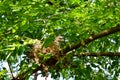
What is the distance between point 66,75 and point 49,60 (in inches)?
93.2

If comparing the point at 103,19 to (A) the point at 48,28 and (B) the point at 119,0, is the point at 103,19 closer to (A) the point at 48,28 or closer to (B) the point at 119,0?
(B) the point at 119,0

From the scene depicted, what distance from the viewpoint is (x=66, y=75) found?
957 cm

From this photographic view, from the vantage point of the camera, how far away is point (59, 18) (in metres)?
6.16

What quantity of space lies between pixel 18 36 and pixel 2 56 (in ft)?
5.04

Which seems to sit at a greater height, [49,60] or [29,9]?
[29,9]

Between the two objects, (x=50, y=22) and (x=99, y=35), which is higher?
(x=50, y=22)

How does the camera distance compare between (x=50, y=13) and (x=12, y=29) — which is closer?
(x=50, y=13)

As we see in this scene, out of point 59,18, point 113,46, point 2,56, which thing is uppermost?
point 59,18

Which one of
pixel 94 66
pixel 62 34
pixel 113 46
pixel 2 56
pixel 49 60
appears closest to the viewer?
pixel 62 34

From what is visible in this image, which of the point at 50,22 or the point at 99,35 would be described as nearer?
the point at 50,22

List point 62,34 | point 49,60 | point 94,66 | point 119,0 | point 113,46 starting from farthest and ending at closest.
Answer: point 94,66 < point 113,46 < point 49,60 < point 62,34 < point 119,0

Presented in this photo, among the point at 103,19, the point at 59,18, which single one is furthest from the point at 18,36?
the point at 103,19

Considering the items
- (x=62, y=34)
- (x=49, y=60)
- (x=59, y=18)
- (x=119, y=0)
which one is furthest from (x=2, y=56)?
Answer: (x=119, y=0)

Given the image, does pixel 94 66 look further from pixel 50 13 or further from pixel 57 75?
pixel 50 13
